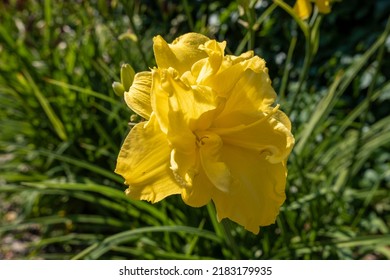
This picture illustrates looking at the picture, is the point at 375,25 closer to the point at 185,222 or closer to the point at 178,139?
the point at 185,222

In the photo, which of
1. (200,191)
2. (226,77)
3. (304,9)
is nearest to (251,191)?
(200,191)

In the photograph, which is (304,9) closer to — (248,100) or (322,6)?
(322,6)

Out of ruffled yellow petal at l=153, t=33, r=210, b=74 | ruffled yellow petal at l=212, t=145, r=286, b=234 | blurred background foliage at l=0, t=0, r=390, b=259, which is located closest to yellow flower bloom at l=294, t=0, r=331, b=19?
blurred background foliage at l=0, t=0, r=390, b=259

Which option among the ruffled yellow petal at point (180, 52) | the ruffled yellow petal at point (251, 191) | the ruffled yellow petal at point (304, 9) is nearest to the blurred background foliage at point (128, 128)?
the ruffled yellow petal at point (304, 9)

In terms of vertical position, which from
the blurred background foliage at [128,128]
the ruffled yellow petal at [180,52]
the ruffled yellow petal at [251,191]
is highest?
the ruffled yellow petal at [180,52]

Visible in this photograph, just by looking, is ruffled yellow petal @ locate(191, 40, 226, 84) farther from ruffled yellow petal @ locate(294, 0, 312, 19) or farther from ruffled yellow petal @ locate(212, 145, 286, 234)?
ruffled yellow petal @ locate(294, 0, 312, 19)

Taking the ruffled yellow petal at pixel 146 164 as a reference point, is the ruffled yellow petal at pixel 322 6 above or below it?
above

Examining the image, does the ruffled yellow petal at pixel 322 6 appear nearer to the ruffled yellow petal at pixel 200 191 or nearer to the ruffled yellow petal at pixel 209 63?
the ruffled yellow petal at pixel 209 63
